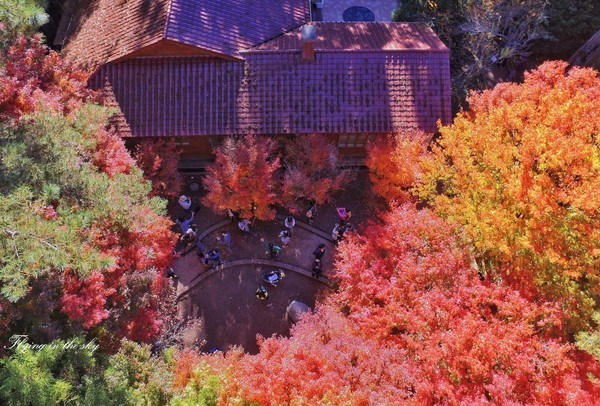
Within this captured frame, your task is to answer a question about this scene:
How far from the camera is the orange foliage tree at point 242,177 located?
2236 centimetres

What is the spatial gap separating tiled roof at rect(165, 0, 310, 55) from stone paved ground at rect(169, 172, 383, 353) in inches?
370

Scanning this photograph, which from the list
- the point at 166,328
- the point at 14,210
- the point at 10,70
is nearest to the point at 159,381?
the point at 166,328

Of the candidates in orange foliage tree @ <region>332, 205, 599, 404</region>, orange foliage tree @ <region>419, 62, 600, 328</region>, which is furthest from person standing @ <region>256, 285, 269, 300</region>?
orange foliage tree @ <region>419, 62, 600, 328</region>

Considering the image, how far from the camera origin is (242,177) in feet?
73.5

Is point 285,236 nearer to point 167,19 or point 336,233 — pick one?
point 336,233

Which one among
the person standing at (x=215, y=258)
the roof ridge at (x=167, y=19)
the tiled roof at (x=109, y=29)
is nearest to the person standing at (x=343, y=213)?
the person standing at (x=215, y=258)

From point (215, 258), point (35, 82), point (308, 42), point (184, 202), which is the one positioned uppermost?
point (308, 42)

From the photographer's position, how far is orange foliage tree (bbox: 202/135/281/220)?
22.4m

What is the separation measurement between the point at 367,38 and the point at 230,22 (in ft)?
27.1

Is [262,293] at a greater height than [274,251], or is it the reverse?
[274,251]

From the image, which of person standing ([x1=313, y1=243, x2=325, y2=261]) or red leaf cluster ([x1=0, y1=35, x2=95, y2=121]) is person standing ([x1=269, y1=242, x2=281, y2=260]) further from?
red leaf cluster ([x1=0, y1=35, x2=95, y2=121])

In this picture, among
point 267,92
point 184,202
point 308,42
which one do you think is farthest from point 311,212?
point 308,42

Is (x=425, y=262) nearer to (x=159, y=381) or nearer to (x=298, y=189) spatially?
(x=298, y=189)

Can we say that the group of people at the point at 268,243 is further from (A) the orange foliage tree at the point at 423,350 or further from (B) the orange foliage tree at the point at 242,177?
(A) the orange foliage tree at the point at 423,350
